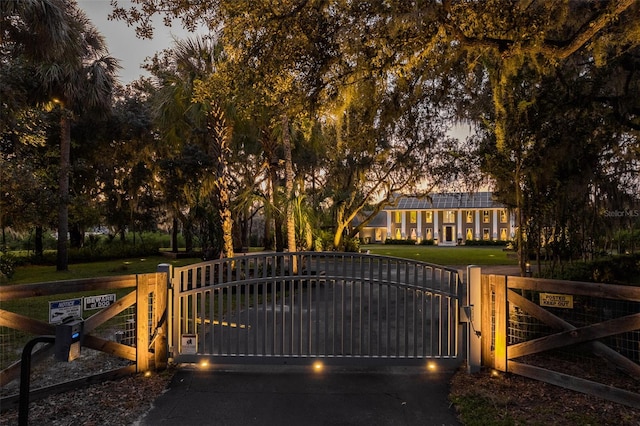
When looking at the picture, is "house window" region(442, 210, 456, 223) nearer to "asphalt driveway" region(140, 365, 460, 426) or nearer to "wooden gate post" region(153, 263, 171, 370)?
"asphalt driveway" region(140, 365, 460, 426)

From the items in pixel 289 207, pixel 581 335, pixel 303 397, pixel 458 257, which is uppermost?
pixel 289 207

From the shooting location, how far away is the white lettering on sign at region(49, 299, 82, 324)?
3416 mm

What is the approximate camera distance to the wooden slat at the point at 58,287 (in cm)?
328

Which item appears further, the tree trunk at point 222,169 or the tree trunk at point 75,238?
the tree trunk at point 75,238

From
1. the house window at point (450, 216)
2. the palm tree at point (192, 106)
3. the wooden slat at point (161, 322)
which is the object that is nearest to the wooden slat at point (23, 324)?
the wooden slat at point (161, 322)

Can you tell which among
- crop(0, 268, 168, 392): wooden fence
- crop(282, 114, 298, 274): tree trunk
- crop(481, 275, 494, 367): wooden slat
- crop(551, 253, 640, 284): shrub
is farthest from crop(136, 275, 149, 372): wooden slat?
crop(551, 253, 640, 284): shrub

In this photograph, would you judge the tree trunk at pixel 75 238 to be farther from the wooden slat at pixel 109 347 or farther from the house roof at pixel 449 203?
the house roof at pixel 449 203

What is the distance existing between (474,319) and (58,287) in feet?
14.1

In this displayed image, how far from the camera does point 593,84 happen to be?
295 inches

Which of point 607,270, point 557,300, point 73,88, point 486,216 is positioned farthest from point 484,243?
point 557,300

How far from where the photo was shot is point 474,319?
421 cm

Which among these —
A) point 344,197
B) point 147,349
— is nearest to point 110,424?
point 147,349

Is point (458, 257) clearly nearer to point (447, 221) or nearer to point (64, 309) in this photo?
point (64, 309)

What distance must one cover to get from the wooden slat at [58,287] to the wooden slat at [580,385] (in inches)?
169
